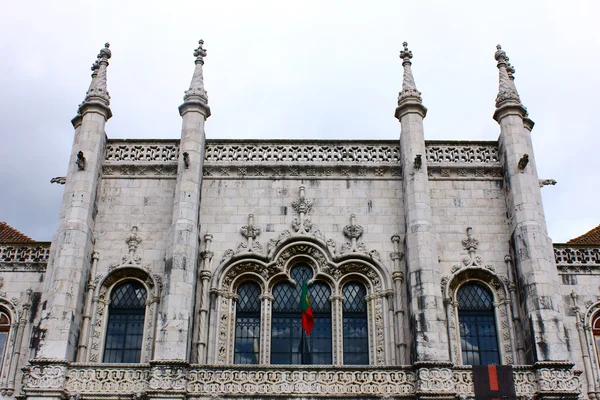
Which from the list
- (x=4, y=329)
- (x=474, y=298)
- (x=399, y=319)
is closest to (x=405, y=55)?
(x=474, y=298)

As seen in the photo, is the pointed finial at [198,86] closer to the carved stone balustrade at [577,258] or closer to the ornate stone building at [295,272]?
the ornate stone building at [295,272]

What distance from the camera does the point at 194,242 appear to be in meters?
20.3

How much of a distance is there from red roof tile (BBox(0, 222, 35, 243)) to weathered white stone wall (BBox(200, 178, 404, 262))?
6.97 metres

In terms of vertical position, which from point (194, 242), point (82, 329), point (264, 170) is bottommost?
point (82, 329)

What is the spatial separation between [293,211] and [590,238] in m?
10.2

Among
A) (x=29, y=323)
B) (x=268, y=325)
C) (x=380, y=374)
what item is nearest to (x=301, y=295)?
(x=268, y=325)

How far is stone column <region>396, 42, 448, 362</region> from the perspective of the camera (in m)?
18.8

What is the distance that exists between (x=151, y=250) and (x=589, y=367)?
13143 mm

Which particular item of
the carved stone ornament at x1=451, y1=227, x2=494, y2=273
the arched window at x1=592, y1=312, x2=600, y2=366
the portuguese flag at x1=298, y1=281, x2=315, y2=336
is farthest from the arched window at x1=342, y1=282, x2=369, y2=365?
the arched window at x1=592, y1=312, x2=600, y2=366

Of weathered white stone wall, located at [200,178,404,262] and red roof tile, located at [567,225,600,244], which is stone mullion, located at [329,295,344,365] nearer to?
weathered white stone wall, located at [200,178,404,262]

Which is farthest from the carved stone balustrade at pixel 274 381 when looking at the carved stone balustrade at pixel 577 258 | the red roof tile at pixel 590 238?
the red roof tile at pixel 590 238

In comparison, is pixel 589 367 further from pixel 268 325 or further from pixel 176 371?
pixel 176 371

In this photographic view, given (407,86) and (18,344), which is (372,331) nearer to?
(407,86)

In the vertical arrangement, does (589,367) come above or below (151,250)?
below
